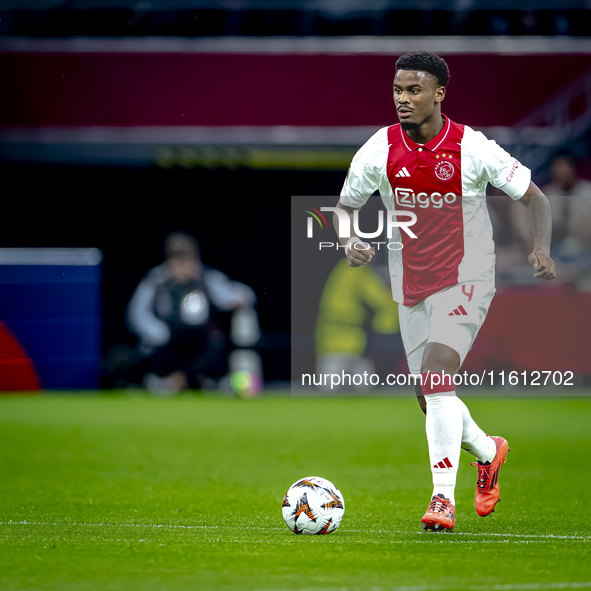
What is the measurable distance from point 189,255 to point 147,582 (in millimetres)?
9442

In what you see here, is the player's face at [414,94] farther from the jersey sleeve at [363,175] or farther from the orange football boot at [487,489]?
the orange football boot at [487,489]

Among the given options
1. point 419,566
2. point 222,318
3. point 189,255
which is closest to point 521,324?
point 189,255

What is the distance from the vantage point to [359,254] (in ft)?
16.0

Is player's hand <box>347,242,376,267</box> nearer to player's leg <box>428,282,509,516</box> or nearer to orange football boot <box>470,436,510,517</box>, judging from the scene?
player's leg <box>428,282,509,516</box>

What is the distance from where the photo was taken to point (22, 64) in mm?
16719

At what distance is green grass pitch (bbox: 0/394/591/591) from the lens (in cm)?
371

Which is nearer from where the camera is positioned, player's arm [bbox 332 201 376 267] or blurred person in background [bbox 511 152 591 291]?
player's arm [bbox 332 201 376 267]

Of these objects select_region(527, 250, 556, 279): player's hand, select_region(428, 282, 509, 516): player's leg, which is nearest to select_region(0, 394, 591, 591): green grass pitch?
select_region(428, 282, 509, 516): player's leg

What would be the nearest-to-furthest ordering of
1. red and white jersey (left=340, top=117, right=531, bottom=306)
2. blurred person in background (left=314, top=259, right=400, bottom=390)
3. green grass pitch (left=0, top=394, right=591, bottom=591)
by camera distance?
green grass pitch (left=0, top=394, right=591, bottom=591) → red and white jersey (left=340, top=117, right=531, bottom=306) → blurred person in background (left=314, top=259, right=400, bottom=390)

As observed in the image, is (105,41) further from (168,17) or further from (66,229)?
(66,229)

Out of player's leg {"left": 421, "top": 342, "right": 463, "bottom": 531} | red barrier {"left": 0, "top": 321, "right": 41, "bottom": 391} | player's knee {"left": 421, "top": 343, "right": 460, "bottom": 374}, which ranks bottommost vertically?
red barrier {"left": 0, "top": 321, "right": 41, "bottom": 391}

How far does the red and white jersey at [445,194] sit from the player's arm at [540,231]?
8 centimetres

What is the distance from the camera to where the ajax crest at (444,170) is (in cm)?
497

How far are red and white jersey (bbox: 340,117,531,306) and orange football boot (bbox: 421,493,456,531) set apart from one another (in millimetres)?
994
